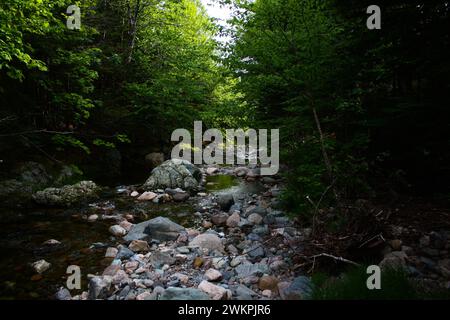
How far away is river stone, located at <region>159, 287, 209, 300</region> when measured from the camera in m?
3.62

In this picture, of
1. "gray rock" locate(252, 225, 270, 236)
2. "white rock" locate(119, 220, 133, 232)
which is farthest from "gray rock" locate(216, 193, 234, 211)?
"white rock" locate(119, 220, 133, 232)

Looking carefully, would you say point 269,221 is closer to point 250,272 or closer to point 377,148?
point 250,272

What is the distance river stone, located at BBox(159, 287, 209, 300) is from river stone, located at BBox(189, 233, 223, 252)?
182 centimetres

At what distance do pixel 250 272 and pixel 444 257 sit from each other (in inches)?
109

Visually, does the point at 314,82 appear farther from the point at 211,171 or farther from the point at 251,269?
the point at 211,171

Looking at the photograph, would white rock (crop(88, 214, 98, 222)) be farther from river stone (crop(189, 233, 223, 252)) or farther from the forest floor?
river stone (crop(189, 233, 223, 252))

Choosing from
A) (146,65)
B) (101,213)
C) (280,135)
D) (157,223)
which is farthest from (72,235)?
(146,65)

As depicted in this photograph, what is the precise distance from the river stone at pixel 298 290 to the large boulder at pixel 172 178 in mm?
7266

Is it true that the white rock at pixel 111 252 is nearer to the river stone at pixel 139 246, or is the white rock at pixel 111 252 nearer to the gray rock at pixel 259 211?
the river stone at pixel 139 246

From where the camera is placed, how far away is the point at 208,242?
5688mm

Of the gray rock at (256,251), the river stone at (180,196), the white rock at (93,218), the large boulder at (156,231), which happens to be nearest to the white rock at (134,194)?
the river stone at (180,196)

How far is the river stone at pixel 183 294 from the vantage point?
11.9 feet

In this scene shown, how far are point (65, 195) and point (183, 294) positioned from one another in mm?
6780

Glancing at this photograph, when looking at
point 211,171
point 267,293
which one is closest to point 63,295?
point 267,293
